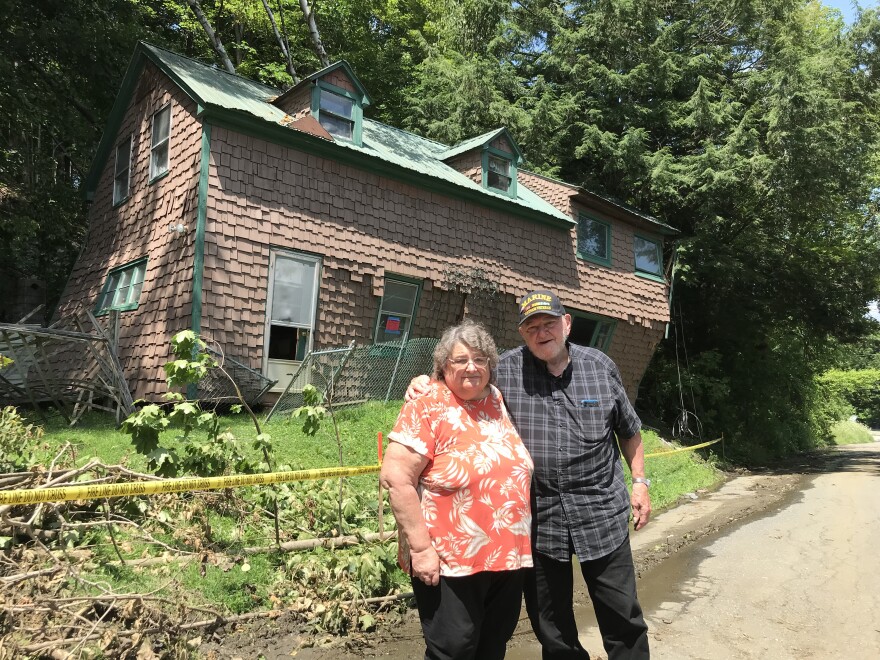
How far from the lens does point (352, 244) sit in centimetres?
1148

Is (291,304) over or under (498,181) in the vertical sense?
under

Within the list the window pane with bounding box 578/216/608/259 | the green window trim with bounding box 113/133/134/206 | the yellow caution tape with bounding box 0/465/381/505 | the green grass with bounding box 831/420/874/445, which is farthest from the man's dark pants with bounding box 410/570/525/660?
the green grass with bounding box 831/420/874/445

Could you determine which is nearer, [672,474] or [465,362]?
[465,362]

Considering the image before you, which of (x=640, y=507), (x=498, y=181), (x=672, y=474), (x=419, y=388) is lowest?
(x=672, y=474)

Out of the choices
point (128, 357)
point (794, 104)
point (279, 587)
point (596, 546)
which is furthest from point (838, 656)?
point (794, 104)

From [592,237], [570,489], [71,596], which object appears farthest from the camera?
[592,237]

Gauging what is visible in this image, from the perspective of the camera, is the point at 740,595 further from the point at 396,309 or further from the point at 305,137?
the point at 305,137

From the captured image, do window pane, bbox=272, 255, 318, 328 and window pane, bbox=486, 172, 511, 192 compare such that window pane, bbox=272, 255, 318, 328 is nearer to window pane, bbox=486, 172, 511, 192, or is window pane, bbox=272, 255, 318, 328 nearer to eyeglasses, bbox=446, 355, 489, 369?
window pane, bbox=486, 172, 511, 192

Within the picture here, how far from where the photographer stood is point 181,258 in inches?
394

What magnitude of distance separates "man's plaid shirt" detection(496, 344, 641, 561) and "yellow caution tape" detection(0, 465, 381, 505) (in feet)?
6.45

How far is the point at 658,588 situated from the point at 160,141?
36.5 ft

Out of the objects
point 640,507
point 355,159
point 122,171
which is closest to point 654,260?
point 355,159

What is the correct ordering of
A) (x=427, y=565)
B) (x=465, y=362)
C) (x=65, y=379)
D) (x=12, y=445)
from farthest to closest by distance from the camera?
(x=65, y=379), (x=12, y=445), (x=465, y=362), (x=427, y=565)

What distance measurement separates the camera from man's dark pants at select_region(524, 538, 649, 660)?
2.83 metres
